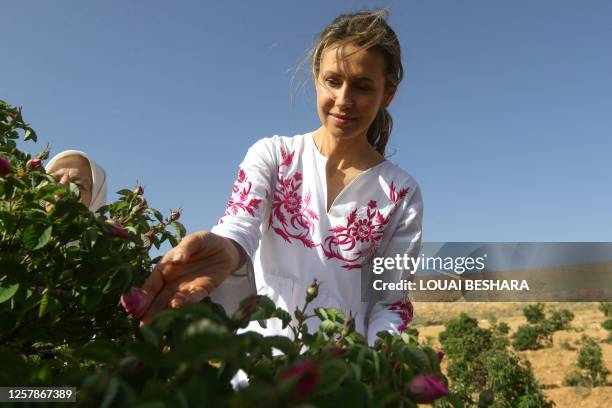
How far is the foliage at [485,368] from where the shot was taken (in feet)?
30.6

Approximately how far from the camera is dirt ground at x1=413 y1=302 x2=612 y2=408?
41.5 feet

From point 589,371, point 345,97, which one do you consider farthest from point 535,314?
point 345,97

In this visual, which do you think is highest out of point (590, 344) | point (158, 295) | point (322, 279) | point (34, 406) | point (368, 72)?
point (590, 344)

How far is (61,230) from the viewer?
1.22 m

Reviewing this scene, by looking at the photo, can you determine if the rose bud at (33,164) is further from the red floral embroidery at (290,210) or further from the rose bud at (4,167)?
the red floral embroidery at (290,210)

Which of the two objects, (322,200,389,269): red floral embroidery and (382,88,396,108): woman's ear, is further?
(382,88,396,108): woman's ear

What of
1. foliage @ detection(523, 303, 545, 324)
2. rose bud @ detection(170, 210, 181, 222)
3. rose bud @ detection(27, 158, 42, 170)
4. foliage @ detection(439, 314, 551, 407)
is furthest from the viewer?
foliage @ detection(523, 303, 545, 324)

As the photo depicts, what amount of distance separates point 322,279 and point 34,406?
1.38m

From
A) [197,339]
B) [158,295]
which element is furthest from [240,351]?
[158,295]

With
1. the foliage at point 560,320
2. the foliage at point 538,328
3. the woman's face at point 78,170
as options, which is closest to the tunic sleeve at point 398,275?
the woman's face at point 78,170

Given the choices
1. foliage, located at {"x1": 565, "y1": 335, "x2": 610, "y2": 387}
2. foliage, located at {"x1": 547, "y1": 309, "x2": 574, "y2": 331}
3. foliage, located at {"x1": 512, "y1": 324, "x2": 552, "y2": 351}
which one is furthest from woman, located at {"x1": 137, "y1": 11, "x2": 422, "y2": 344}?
foliage, located at {"x1": 547, "y1": 309, "x2": 574, "y2": 331}

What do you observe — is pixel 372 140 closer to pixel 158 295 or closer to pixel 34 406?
pixel 158 295

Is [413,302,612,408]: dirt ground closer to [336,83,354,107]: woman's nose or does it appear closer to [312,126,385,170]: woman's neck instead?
[312,126,385,170]: woman's neck

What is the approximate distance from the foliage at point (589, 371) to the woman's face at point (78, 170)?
1427 cm
